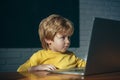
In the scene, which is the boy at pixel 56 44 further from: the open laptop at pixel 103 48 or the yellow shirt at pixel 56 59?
the open laptop at pixel 103 48

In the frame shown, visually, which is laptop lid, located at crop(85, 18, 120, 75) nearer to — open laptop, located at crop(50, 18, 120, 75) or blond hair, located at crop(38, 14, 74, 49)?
open laptop, located at crop(50, 18, 120, 75)

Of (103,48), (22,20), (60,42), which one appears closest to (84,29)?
(22,20)

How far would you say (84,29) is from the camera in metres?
3.22

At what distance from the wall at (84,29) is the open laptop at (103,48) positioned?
5.72ft

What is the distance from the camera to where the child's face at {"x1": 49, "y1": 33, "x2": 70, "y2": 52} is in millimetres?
1477

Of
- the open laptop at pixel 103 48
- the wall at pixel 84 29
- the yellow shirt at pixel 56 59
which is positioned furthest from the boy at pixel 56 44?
the wall at pixel 84 29

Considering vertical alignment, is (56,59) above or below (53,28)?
below

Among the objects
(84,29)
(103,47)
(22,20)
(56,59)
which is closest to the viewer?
(103,47)

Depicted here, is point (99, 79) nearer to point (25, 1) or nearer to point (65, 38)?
point (65, 38)

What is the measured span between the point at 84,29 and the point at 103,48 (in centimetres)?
235

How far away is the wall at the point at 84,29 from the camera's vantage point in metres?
2.71

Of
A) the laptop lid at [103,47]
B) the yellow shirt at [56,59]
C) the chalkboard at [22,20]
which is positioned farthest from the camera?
the chalkboard at [22,20]

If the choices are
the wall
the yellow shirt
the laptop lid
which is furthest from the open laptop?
the wall

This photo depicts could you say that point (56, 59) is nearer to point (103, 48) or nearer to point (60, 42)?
point (60, 42)
